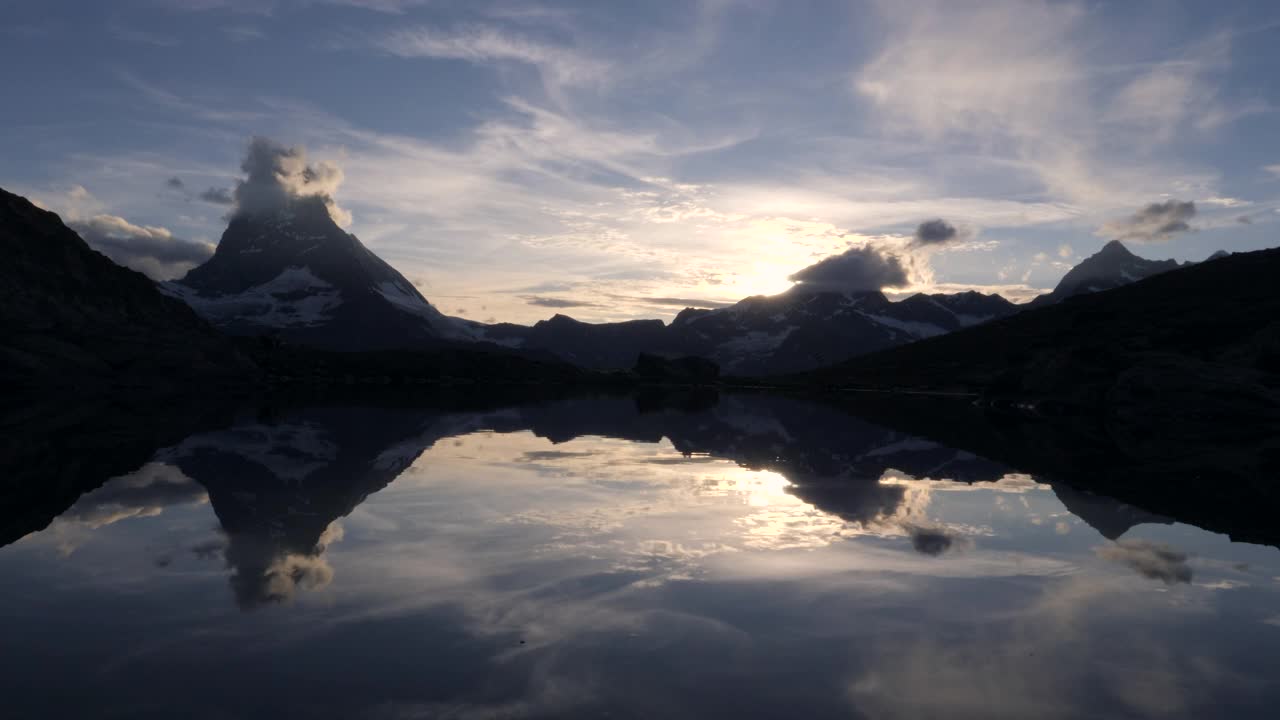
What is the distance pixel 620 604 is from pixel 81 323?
506 feet

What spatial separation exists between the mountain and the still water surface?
11191 cm

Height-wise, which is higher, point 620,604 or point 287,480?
point 620,604

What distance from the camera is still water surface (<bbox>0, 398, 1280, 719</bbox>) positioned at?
1015cm

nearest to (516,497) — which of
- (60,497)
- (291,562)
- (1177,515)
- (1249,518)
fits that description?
(291,562)

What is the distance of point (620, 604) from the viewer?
46.0 ft

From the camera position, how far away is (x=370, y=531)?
1972 cm

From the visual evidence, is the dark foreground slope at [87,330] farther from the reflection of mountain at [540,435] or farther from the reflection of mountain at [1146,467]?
the reflection of mountain at [1146,467]

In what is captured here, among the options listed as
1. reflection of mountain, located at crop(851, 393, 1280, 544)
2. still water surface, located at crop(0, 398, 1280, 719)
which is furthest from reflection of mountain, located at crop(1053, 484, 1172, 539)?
still water surface, located at crop(0, 398, 1280, 719)

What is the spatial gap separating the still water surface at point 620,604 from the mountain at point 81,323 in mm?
111905

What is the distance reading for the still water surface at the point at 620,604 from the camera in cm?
1015

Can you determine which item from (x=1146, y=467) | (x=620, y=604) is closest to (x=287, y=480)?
(x=620, y=604)

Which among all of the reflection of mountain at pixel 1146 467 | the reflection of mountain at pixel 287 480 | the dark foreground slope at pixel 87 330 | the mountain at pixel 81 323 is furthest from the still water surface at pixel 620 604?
the mountain at pixel 81 323

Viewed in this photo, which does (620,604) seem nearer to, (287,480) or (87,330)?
(287,480)

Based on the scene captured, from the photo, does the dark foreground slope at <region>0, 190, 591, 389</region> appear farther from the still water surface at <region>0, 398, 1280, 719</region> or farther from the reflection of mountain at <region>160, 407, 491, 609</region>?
the still water surface at <region>0, 398, 1280, 719</region>
